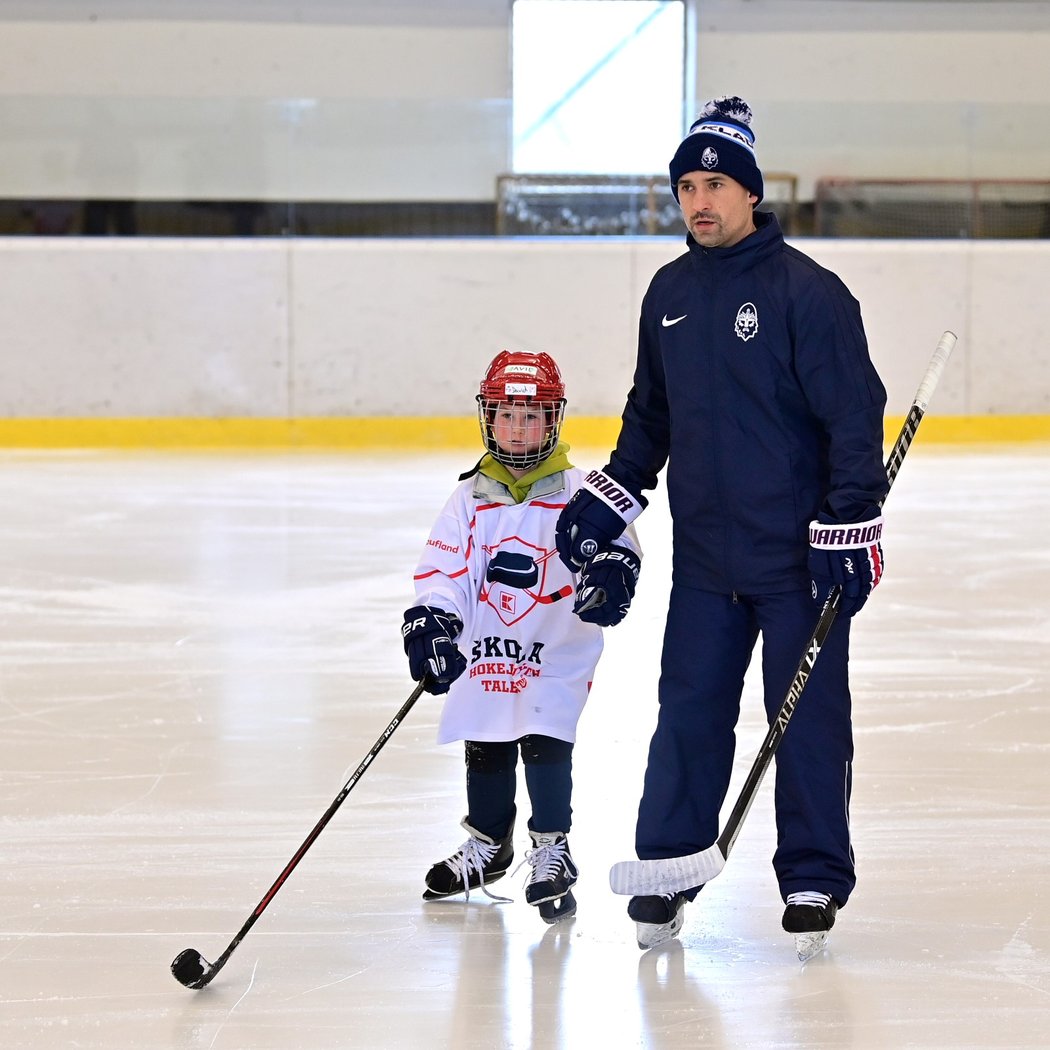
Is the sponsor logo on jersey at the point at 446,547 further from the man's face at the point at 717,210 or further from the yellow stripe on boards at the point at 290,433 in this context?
the yellow stripe on boards at the point at 290,433

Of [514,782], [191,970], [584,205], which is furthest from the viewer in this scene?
[584,205]

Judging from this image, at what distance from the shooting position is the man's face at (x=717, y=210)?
212cm

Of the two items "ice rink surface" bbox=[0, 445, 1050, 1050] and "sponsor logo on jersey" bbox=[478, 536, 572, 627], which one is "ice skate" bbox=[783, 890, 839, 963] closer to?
"ice rink surface" bbox=[0, 445, 1050, 1050]

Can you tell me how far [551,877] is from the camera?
2.22m

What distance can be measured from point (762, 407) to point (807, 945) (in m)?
0.70

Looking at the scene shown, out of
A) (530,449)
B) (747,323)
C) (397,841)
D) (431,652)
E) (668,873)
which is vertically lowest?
(397,841)

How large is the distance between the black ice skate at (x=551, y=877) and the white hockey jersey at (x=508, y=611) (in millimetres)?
155

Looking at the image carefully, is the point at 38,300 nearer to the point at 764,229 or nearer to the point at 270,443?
the point at 270,443

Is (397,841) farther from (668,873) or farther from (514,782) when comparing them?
(668,873)

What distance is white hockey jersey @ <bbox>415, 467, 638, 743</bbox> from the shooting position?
229cm

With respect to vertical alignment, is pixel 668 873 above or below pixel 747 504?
below

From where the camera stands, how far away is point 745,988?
78.0 inches

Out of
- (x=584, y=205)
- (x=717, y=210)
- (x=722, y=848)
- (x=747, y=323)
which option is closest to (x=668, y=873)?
(x=722, y=848)

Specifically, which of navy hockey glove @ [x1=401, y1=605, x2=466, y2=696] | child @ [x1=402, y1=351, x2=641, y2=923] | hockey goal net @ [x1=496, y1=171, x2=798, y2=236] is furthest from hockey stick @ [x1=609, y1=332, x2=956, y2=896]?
hockey goal net @ [x1=496, y1=171, x2=798, y2=236]
